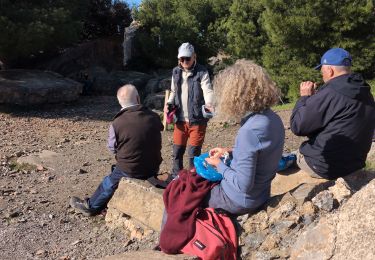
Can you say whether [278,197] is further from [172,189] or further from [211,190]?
[172,189]

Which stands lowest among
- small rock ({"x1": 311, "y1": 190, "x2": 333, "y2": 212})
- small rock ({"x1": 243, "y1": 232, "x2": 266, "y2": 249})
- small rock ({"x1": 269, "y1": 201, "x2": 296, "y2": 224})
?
small rock ({"x1": 243, "y1": 232, "x2": 266, "y2": 249})

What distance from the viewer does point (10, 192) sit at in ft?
21.3

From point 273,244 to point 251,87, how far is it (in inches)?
44.8

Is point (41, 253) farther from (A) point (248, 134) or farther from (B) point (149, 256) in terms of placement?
(A) point (248, 134)

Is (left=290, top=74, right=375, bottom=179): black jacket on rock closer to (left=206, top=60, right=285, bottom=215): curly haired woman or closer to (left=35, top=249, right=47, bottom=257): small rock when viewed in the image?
(left=206, top=60, right=285, bottom=215): curly haired woman

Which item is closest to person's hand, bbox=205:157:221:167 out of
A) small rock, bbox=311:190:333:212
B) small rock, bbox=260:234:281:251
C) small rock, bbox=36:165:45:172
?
small rock, bbox=260:234:281:251

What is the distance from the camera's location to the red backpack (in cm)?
342

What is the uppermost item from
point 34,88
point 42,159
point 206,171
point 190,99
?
point 190,99

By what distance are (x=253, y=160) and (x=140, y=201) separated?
5.80 ft

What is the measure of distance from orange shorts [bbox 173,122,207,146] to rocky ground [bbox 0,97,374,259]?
1.33m

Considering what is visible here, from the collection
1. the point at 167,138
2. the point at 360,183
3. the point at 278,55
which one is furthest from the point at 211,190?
the point at 278,55

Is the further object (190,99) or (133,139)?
(190,99)

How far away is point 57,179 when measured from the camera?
7.04m

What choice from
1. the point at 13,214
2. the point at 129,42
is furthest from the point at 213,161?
the point at 129,42
